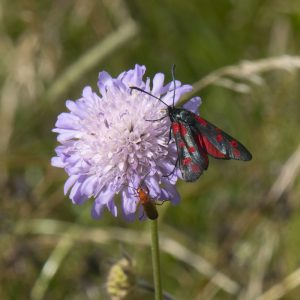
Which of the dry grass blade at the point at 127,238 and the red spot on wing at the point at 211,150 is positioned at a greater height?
the dry grass blade at the point at 127,238

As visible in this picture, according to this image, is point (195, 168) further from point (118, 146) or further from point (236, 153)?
point (118, 146)

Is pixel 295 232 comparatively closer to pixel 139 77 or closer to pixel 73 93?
pixel 139 77

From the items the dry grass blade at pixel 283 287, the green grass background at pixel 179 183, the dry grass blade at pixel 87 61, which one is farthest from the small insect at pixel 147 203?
the dry grass blade at pixel 87 61

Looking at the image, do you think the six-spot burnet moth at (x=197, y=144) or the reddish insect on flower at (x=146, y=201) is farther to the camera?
the six-spot burnet moth at (x=197, y=144)

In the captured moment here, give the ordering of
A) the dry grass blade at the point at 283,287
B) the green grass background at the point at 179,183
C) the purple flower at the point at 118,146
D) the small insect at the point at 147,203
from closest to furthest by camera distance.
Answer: the small insect at the point at 147,203 < the purple flower at the point at 118,146 < the dry grass blade at the point at 283,287 < the green grass background at the point at 179,183

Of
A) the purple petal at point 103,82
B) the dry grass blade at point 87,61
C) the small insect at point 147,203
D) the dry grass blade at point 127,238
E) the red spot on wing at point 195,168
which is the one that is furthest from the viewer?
the dry grass blade at point 87,61

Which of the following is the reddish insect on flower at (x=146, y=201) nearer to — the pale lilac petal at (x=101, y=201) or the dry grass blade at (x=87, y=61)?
the pale lilac petal at (x=101, y=201)

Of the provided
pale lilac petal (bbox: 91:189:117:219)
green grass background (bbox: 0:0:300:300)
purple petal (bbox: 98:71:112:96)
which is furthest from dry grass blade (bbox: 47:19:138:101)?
pale lilac petal (bbox: 91:189:117:219)

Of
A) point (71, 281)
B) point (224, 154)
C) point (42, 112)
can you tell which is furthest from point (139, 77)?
point (42, 112)

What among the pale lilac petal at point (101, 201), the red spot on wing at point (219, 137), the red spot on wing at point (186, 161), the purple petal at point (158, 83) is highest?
the purple petal at point (158, 83)
